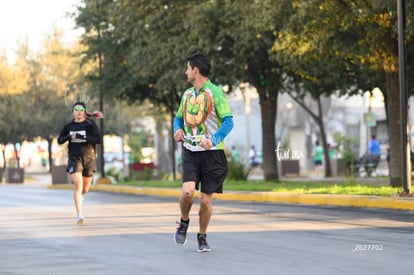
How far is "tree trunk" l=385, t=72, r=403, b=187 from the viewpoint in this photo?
2273cm

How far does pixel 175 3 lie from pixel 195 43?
5.65 feet

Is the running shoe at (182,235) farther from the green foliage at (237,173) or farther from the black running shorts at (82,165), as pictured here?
the green foliage at (237,173)

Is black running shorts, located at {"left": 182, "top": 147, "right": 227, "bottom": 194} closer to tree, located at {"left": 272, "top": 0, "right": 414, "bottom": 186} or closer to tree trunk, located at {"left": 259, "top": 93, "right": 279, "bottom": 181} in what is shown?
tree, located at {"left": 272, "top": 0, "right": 414, "bottom": 186}

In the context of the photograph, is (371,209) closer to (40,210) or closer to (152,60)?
(40,210)

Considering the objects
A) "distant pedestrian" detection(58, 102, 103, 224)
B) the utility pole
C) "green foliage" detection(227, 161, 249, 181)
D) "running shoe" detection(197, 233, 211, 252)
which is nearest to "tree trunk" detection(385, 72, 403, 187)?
the utility pole

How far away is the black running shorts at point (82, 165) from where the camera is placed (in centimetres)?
1515

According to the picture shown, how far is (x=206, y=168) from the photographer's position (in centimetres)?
1004

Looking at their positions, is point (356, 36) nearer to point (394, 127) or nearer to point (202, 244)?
point (394, 127)

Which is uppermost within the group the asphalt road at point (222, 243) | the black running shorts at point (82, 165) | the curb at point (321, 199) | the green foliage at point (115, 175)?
the black running shorts at point (82, 165)

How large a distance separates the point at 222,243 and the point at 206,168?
1.50 meters

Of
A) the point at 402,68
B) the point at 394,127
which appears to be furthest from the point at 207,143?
the point at 394,127

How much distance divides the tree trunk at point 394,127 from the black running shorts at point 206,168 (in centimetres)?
1327

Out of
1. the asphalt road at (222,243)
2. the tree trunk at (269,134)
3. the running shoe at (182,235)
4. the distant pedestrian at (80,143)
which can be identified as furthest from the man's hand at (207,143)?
the tree trunk at (269,134)

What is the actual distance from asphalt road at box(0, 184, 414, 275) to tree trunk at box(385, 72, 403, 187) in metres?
5.35
